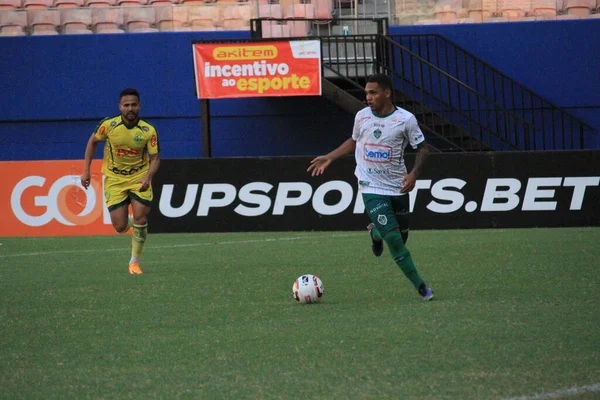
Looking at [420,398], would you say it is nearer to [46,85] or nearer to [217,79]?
[217,79]

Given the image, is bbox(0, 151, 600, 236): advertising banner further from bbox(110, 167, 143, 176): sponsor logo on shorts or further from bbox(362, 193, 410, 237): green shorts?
bbox(362, 193, 410, 237): green shorts

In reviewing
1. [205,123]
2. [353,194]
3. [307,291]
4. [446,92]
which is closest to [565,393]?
[307,291]

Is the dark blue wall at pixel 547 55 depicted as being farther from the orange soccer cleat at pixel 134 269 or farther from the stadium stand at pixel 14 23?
the orange soccer cleat at pixel 134 269

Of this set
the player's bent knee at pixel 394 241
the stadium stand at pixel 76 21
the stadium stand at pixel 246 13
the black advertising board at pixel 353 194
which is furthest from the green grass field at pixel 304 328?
the stadium stand at pixel 76 21

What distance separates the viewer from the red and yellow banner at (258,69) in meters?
20.6

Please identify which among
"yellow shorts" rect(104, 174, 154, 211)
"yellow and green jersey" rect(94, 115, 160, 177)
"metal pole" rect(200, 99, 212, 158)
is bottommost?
"metal pole" rect(200, 99, 212, 158)

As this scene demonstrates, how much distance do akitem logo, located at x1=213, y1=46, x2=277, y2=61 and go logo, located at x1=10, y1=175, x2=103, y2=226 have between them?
12.1ft

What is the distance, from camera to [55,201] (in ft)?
63.0

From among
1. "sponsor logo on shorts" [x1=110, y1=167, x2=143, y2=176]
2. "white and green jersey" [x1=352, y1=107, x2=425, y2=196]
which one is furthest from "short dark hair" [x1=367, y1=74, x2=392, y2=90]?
"sponsor logo on shorts" [x1=110, y1=167, x2=143, y2=176]

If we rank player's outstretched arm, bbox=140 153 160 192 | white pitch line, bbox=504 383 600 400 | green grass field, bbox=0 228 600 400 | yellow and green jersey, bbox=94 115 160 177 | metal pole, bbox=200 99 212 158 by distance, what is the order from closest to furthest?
white pitch line, bbox=504 383 600 400, green grass field, bbox=0 228 600 400, player's outstretched arm, bbox=140 153 160 192, yellow and green jersey, bbox=94 115 160 177, metal pole, bbox=200 99 212 158

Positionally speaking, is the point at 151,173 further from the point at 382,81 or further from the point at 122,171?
the point at 382,81

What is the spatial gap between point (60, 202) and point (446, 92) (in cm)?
882

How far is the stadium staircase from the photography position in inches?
835

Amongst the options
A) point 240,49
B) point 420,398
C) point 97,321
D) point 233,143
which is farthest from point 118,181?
point 233,143
